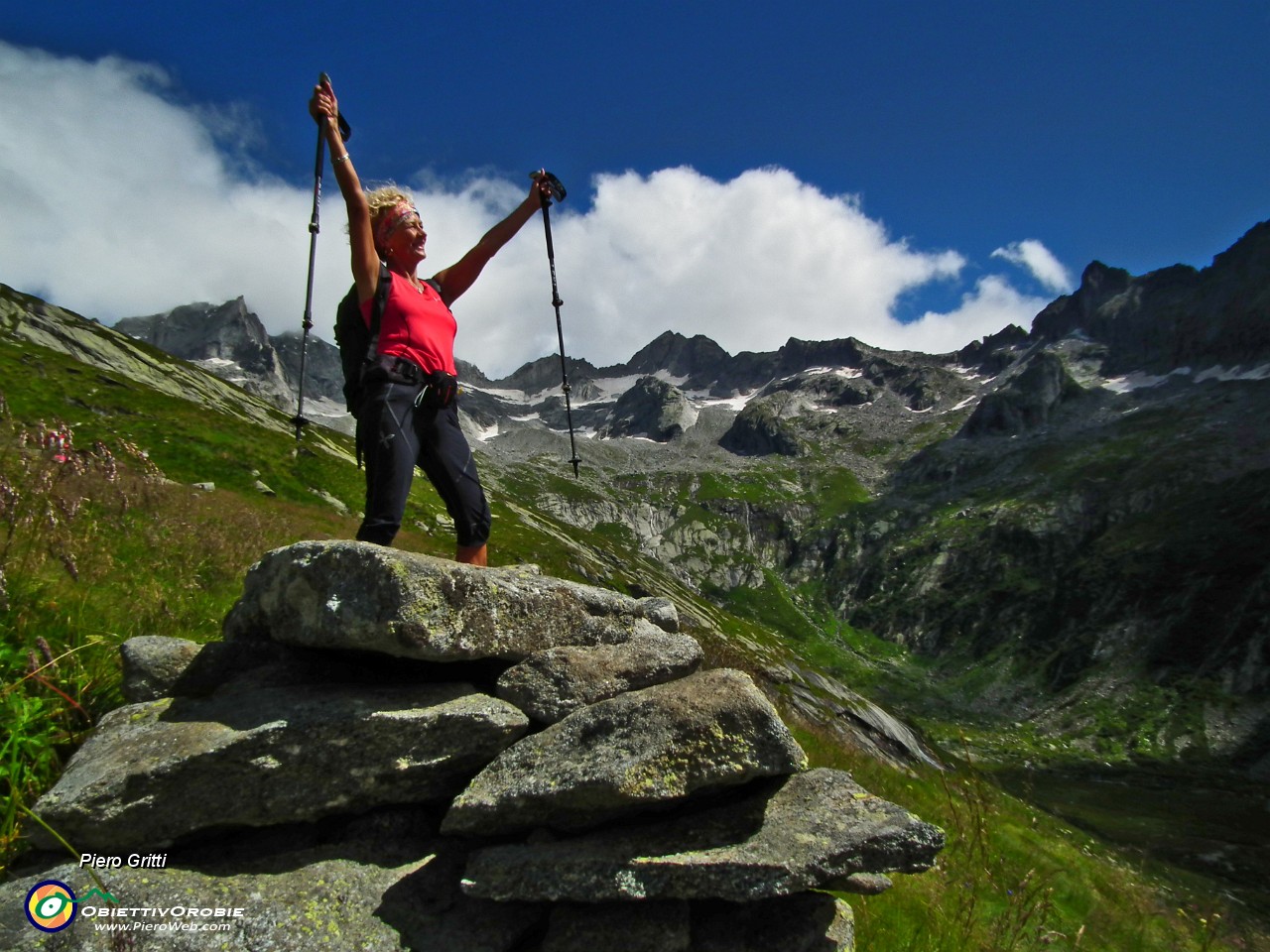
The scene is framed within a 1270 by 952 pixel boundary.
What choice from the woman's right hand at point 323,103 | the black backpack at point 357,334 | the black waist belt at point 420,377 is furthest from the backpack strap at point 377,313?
the woman's right hand at point 323,103

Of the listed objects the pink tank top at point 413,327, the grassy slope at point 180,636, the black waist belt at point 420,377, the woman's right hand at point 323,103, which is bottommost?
the grassy slope at point 180,636

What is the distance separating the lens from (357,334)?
6.61 meters

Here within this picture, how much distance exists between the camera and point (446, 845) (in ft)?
16.7

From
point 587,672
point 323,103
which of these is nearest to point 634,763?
point 587,672

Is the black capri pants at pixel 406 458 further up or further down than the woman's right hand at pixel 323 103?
further down

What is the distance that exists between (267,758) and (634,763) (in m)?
2.52

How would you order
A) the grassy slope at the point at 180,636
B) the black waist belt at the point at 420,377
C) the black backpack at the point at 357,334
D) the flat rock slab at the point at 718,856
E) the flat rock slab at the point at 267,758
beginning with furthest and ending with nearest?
1. the black backpack at the point at 357,334
2. the black waist belt at the point at 420,377
3. the grassy slope at the point at 180,636
4. the flat rock slab at the point at 718,856
5. the flat rock slab at the point at 267,758

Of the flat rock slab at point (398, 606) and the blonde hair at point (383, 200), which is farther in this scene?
the blonde hair at point (383, 200)

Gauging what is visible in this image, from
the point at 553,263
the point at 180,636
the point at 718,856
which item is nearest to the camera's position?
the point at 718,856

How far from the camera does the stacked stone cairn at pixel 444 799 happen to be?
14.1ft

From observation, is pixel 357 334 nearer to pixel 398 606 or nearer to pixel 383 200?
pixel 383 200

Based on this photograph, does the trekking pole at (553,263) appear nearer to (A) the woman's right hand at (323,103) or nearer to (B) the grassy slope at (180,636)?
(A) the woman's right hand at (323,103)

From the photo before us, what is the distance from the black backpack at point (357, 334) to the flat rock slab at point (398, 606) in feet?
6.08

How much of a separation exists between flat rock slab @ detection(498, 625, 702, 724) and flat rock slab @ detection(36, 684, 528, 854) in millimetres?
217
